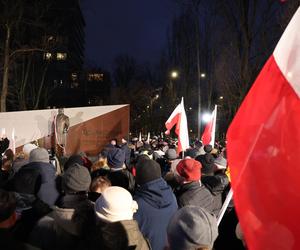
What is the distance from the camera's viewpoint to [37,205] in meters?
4.09

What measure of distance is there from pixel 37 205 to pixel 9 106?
44634 millimetres

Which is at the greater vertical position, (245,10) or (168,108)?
(245,10)

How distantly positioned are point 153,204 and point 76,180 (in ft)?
2.42

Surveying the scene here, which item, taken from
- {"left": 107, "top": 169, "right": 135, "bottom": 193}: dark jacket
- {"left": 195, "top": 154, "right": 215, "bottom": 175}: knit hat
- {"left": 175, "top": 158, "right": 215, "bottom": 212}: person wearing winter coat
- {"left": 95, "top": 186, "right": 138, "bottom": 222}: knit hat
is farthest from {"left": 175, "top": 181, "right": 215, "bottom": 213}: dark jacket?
{"left": 195, "top": 154, "right": 215, "bottom": 175}: knit hat

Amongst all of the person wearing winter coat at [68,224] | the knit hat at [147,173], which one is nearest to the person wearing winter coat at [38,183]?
the person wearing winter coat at [68,224]

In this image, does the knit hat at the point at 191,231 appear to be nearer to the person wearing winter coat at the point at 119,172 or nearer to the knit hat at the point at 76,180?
the knit hat at the point at 76,180

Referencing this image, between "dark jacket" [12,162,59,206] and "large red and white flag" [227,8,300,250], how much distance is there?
2793 millimetres

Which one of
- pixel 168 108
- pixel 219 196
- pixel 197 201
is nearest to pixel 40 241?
pixel 197 201

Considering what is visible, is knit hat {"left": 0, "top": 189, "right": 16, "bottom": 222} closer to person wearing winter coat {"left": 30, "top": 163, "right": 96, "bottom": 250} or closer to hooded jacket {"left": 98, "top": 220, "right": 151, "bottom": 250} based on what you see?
person wearing winter coat {"left": 30, "top": 163, "right": 96, "bottom": 250}

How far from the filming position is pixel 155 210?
13.5 ft

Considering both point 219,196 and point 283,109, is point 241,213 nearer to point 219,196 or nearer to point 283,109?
point 283,109

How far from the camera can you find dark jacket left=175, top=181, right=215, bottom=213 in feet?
15.3

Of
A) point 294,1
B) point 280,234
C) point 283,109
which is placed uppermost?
point 294,1

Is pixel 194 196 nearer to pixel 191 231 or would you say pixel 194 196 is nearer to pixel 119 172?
pixel 119 172
